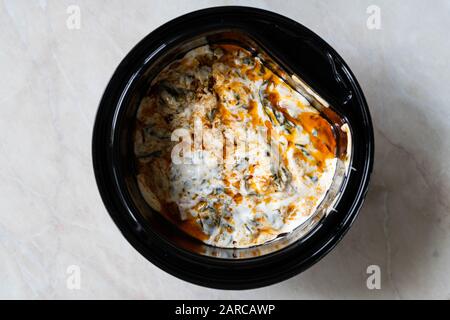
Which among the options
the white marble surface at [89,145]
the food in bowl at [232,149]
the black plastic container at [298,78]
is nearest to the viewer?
the black plastic container at [298,78]

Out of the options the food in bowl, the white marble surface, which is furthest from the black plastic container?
the white marble surface

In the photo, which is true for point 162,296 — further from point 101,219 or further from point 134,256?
point 101,219

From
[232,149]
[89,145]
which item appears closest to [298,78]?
[232,149]

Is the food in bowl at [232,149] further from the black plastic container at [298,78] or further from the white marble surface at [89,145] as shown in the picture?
the white marble surface at [89,145]

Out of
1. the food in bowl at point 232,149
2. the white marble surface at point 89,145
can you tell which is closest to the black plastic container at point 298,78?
the food in bowl at point 232,149

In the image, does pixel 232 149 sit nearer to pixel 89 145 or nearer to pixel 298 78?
pixel 298 78

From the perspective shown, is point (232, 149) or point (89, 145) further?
point (89, 145)
